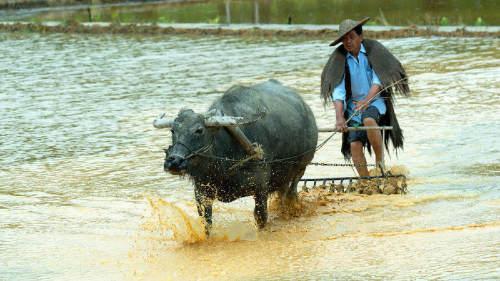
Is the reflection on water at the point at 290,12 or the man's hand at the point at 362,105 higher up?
the man's hand at the point at 362,105

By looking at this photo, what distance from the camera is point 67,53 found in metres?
21.3

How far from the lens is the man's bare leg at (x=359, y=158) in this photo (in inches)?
320

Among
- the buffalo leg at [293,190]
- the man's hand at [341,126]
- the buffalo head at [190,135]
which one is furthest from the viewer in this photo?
the man's hand at [341,126]

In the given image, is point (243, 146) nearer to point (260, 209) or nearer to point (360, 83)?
point (260, 209)

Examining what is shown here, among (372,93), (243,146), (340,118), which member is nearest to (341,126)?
(340,118)

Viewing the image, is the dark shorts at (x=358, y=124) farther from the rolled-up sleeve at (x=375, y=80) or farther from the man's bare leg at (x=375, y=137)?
the rolled-up sleeve at (x=375, y=80)

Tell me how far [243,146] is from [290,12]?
23541mm

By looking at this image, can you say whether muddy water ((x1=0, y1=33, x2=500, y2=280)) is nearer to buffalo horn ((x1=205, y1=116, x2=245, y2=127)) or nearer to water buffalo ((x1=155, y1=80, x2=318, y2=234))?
water buffalo ((x1=155, y1=80, x2=318, y2=234))

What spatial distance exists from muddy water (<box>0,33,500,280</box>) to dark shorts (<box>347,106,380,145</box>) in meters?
0.55

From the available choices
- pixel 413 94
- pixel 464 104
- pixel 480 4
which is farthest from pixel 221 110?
pixel 480 4

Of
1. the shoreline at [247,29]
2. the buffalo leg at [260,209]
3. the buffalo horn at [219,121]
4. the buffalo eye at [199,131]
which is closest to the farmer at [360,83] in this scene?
the buffalo leg at [260,209]

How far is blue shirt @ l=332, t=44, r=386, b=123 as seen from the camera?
7.97m

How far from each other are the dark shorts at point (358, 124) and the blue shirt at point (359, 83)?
4cm

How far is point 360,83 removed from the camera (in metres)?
8.07
